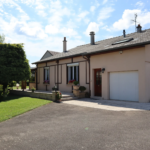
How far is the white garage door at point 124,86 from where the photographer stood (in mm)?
8992

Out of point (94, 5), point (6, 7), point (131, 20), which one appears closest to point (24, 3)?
point (6, 7)

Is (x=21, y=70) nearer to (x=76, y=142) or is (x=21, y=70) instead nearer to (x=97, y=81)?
(x=97, y=81)

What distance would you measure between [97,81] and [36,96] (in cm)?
483

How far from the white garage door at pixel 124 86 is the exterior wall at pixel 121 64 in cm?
32

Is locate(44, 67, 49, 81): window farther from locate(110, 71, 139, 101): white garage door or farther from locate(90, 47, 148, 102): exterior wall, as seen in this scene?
locate(110, 71, 139, 101): white garage door

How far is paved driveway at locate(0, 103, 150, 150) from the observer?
338 centimetres

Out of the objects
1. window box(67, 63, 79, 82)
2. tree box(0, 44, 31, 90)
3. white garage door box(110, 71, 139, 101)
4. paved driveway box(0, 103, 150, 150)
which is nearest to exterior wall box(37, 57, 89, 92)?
window box(67, 63, 79, 82)

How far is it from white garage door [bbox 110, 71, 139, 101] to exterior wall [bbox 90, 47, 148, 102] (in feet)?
1.05

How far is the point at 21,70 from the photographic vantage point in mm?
12859

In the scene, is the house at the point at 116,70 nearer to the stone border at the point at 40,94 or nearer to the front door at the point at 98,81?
the front door at the point at 98,81

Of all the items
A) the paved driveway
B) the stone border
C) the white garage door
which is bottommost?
the paved driveway

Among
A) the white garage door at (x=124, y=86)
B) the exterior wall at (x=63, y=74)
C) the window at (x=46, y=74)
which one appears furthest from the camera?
the window at (x=46, y=74)

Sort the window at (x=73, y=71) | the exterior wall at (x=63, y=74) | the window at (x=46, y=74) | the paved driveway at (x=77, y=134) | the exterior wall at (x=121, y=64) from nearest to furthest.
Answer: the paved driveway at (x=77, y=134) → the exterior wall at (x=121, y=64) → the exterior wall at (x=63, y=74) → the window at (x=73, y=71) → the window at (x=46, y=74)

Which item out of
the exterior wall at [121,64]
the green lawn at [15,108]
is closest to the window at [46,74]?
the exterior wall at [121,64]
